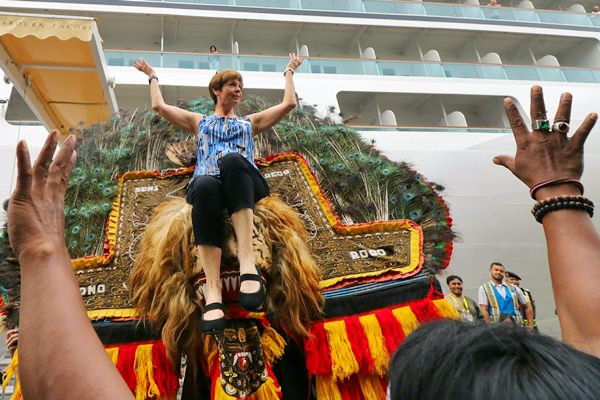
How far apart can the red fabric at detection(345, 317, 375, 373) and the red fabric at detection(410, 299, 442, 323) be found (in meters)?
0.26

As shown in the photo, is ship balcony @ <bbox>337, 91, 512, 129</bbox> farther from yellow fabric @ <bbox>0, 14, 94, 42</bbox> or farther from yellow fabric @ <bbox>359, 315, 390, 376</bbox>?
yellow fabric @ <bbox>359, 315, 390, 376</bbox>

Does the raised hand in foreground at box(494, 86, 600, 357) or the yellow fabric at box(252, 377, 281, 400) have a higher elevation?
the raised hand in foreground at box(494, 86, 600, 357)

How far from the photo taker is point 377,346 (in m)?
1.75

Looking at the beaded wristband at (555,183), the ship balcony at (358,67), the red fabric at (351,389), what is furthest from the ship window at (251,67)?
the beaded wristband at (555,183)

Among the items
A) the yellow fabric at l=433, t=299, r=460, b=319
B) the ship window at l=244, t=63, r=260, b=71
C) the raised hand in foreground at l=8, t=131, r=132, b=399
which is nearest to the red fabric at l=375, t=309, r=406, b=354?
the yellow fabric at l=433, t=299, r=460, b=319

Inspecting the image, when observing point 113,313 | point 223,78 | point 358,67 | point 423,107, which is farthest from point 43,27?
point 423,107

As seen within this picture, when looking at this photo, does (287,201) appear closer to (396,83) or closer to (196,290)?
(196,290)

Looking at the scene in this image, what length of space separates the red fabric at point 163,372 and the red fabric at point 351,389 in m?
0.69

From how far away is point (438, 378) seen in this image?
0.52m

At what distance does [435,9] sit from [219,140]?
10815 mm

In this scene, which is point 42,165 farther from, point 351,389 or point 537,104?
point 351,389

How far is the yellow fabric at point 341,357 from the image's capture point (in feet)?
5.64

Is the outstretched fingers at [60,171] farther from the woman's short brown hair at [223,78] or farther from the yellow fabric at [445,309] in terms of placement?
the yellow fabric at [445,309]

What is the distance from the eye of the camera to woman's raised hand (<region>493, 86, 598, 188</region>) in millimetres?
1021
